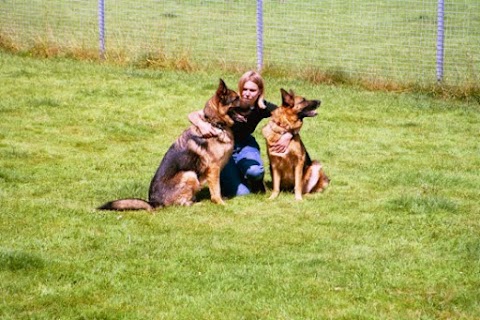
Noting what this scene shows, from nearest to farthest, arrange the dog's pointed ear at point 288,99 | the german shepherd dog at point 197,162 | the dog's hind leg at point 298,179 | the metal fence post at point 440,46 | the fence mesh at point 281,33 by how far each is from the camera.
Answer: the german shepherd dog at point 197,162 → the dog's pointed ear at point 288,99 → the dog's hind leg at point 298,179 → the metal fence post at point 440,46 → the fence mesh at point 281,33

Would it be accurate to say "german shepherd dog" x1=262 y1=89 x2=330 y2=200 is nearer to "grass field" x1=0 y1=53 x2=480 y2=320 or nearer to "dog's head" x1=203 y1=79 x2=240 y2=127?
"grass field" x1=0 y1=53 x2=480 y2=320

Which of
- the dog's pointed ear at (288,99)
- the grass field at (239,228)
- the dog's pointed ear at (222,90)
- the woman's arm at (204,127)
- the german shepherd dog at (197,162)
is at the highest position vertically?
the dog's pointed ear at (222,90)

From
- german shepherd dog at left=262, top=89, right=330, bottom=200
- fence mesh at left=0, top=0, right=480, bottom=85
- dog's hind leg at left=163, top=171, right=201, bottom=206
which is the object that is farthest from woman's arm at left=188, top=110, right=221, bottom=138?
fence mesh at left=0, top=0, right=480, bottom=85

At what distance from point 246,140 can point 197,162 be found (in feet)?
3.16

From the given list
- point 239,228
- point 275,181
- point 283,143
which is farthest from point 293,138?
point 239,228

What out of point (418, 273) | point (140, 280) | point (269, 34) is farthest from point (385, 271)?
point (269, 34)

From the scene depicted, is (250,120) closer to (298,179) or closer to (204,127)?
(204,127)

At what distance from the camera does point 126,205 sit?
25.6ft

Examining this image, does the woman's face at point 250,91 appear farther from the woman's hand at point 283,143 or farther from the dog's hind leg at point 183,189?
the dog's hind leg at point 183,189

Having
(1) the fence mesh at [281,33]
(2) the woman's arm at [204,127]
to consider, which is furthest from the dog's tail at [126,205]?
(1) the fence mesh at [281,33]

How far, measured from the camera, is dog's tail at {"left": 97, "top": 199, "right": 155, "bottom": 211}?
306 inches

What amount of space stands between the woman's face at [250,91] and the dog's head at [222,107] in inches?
9.8

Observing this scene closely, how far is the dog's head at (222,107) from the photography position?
8109 millimetres

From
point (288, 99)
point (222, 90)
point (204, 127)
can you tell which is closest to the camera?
point (222, 90)
